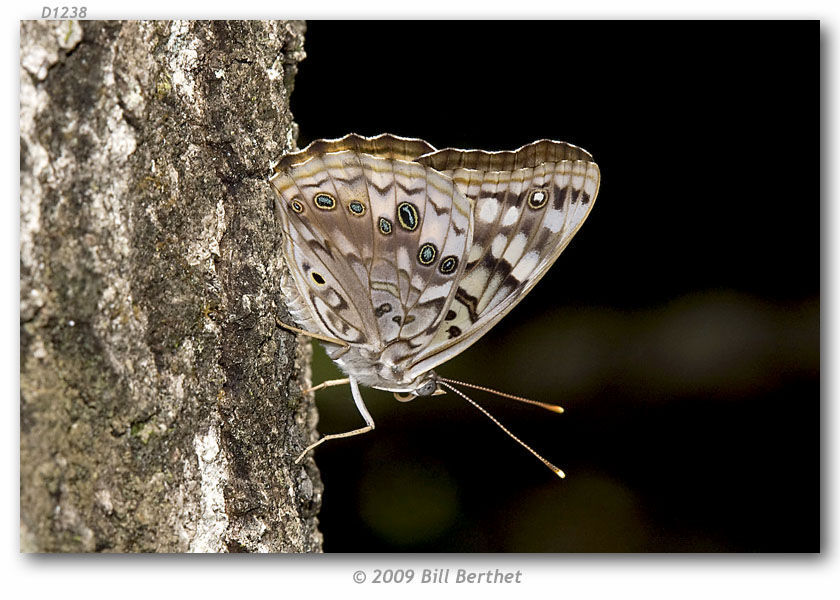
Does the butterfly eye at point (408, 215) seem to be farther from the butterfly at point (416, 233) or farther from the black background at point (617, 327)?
the black background at point (617, 327)

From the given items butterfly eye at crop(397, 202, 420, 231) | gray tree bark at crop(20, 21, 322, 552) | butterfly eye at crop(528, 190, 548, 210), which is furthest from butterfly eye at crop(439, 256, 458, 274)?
gray tree bark at crop(20, 21, 322, 552)

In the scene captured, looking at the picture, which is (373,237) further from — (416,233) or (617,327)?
(617,327)

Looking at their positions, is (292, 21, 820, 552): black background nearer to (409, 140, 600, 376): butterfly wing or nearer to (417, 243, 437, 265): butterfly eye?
(409, 140, 600, 376): butterfly wing

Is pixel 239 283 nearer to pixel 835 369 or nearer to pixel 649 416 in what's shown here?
pixel 835 369

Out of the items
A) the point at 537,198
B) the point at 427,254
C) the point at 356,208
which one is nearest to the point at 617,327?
the point at 537,198

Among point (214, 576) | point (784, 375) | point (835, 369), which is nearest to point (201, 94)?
point (214, 576)

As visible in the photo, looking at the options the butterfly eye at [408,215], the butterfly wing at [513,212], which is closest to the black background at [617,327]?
the butterfly wing at [513,212]
